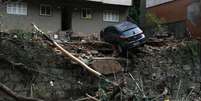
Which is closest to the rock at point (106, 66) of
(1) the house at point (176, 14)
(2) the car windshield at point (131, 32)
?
(2) the car windshield at point (131, 32)

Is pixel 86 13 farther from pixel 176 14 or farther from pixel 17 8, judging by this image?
pixel 176 14

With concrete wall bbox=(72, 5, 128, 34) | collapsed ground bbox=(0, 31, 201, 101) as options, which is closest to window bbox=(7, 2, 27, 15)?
concrete wall bbox=(72, 5, 128, 34)

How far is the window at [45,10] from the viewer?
1027 inches

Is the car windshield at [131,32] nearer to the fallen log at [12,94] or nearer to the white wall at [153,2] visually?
the fallen log at [12,94]

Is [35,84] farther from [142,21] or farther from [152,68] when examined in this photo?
[142,21]

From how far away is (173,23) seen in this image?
26.9m

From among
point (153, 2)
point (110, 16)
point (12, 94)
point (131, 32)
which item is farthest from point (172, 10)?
point (12, 94)

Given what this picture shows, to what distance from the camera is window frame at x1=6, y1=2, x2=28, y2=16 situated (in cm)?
2464

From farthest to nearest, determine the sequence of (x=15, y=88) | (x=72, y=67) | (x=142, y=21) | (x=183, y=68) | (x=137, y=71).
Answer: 1. (x=142, y=21)
2. (x=183, y=68)
3. (x=137, y=71)
4. (x=72, y=67)
5. (x=15, y=88)

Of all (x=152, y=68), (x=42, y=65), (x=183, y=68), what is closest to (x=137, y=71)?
(x=152, y=68)

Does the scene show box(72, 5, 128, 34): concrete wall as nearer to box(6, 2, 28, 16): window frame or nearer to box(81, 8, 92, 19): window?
box(81, 8, 92, 19): window

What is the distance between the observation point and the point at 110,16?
28.5 metres

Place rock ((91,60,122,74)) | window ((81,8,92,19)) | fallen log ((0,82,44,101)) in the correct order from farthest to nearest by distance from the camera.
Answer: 1. window ((81,8,92,19))
2. rock ((91,60,122,74))
3. fallen log ((0,82,44,101))

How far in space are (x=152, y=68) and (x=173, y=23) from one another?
8.52 metres
